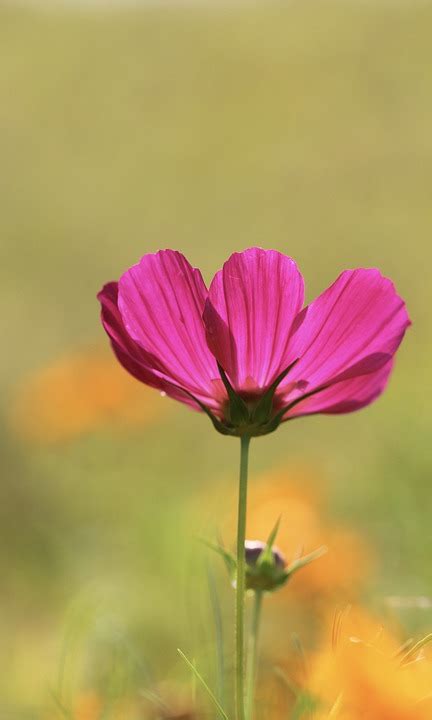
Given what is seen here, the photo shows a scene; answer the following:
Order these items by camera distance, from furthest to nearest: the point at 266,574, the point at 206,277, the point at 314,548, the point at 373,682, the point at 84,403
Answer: the point at 206,277
the point at 84,403
the point at 314,548
the point at 266,574
the point at 373,682

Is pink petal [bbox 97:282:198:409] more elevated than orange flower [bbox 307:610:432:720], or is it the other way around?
pink petal [bbox 97:282:198:409]

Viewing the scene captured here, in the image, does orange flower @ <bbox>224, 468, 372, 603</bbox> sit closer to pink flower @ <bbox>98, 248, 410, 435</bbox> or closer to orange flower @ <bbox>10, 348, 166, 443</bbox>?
pink flower @ <bbox>98, 248, 410, 435</bbox>

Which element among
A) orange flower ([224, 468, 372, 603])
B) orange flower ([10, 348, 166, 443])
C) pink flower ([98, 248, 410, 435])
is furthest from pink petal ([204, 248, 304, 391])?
orange flower ([10, 348, 166, 443])

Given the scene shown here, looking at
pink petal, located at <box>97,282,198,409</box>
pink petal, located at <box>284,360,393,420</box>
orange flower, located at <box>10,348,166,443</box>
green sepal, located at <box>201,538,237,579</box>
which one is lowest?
orange flower, located at <box>10,348,166,443</box>

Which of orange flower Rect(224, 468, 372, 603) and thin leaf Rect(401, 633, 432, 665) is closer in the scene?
thin leaf Rect(401, 633, 432, 665)

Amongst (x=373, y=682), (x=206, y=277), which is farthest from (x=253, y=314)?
(x=206, y=277)

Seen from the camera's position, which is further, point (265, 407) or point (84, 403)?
point (84, 403)

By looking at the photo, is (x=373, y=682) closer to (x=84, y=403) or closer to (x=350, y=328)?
(x=350, y=328)

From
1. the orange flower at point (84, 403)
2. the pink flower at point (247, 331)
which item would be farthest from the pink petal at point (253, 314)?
the orange flower at point (84, 403)
